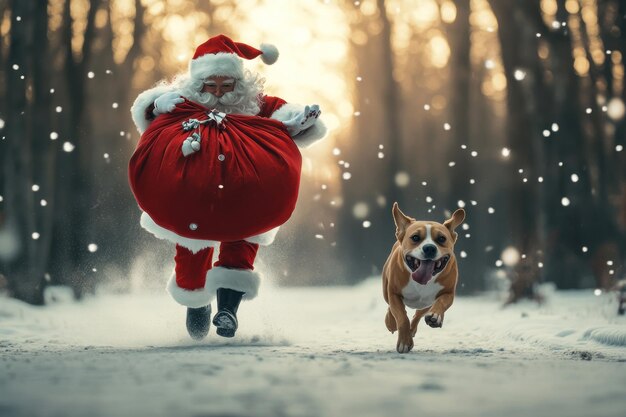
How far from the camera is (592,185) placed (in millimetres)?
12383

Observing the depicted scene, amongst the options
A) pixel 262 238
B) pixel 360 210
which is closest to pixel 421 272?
pixel 262 238

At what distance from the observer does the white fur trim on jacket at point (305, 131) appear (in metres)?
6.42

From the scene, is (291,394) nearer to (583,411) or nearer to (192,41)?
(583,411)

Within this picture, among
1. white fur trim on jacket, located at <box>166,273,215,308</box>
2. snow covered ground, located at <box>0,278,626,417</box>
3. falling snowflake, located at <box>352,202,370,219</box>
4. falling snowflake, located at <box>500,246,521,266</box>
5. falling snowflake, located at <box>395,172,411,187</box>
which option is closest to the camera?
snow covered ground, located at <box>0,278,626,417</box>

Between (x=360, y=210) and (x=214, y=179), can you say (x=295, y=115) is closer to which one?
(x=214, y=179)

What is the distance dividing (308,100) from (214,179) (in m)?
9.13

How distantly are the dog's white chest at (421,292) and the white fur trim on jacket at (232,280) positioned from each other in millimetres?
1122

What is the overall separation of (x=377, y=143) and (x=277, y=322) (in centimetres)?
1220

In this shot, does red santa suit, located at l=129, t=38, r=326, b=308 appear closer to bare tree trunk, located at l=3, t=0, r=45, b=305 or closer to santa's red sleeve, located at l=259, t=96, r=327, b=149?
santa's red sleeve, located at l=259, t=96, r=327, b=149

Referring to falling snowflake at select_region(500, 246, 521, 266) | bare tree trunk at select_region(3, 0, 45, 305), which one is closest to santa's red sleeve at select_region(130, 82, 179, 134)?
bare tree trunk at select_region(3, 0, 45, 305)

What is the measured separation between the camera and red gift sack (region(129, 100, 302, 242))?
5738 mm

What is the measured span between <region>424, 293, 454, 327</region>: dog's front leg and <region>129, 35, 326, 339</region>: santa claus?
1.15 m

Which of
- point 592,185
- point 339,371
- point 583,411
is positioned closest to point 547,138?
point 592,185

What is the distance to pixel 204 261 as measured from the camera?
6.53 meters
